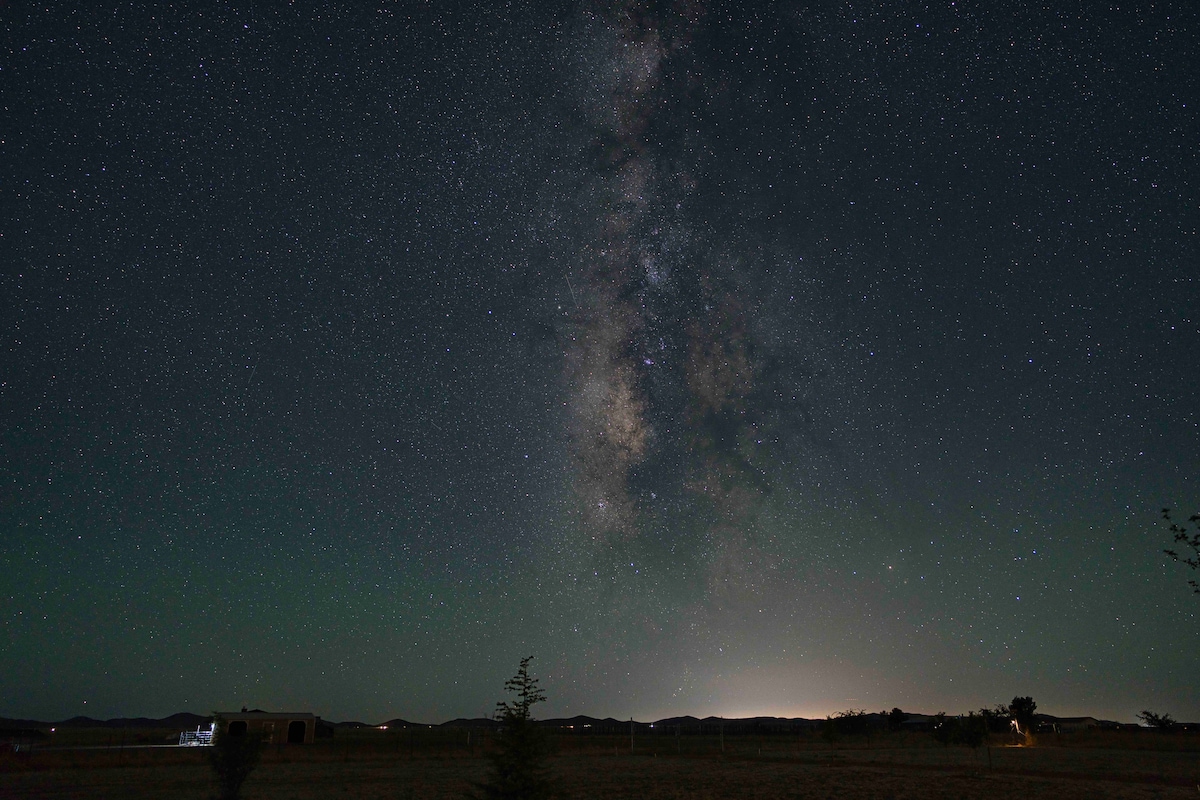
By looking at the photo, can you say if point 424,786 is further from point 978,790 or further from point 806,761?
point 806,761

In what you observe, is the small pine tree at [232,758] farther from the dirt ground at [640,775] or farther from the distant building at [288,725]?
the distant building at [288,725]

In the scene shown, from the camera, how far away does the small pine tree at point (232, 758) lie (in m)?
17.9

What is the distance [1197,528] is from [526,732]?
15361mm

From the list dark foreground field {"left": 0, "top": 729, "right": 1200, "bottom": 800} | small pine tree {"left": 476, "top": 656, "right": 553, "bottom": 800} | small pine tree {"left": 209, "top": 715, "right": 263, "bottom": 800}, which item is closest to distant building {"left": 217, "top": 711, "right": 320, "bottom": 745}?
dark foreground field {"left": 0, "top": 729, "right": 1200, "bottom": 800}

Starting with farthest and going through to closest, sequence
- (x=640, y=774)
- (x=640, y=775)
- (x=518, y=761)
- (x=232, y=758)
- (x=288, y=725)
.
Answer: (x=288, y=725) < (x=640, y=774) < (x=640, y=775) < (x=232, y=758) < (x=518, y=761)

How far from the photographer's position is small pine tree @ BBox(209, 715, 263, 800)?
17875 mm

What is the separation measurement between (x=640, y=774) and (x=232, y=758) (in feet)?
68.7

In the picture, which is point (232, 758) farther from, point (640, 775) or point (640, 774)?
point (640, 774)

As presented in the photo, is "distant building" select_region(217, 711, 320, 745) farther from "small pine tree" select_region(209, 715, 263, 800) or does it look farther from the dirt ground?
"small pine tree" select_region(209, 715, 263, 800)

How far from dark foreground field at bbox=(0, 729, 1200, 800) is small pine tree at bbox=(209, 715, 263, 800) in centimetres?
555

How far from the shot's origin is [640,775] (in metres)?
33.0

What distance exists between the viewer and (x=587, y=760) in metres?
42.7

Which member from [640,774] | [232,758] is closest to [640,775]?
[640,774]

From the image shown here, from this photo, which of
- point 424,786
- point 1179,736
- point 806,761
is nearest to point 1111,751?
point 1179,736
